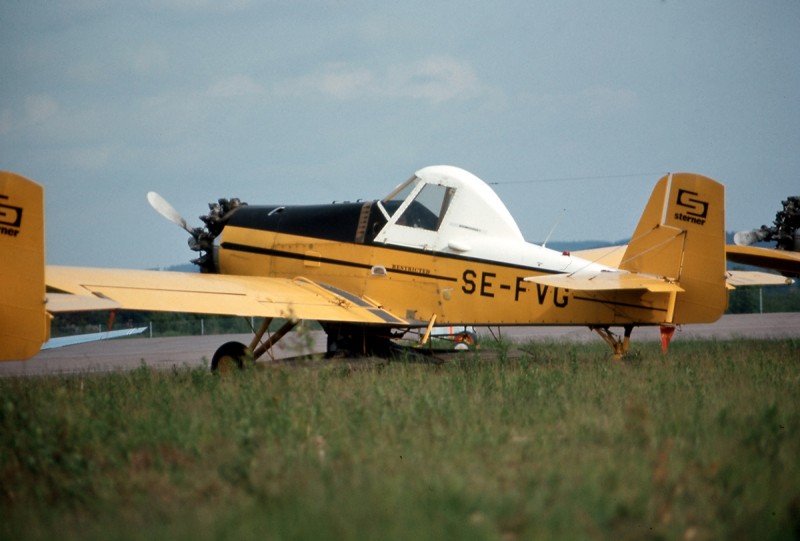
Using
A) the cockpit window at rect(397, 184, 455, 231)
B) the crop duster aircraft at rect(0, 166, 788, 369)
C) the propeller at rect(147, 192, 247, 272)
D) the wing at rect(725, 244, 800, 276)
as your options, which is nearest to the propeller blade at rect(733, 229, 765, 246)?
the wing at rect(725, 244, 800, 276)

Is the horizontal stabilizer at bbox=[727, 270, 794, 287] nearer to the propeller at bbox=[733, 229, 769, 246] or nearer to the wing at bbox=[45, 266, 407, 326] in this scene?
the propeller at bbox=[733, 229, 769, 246]

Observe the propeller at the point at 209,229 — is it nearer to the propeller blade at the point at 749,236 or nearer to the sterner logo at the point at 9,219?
the sterner logo at the point at 9,219

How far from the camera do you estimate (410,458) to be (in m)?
5.42

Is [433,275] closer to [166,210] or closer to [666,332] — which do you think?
[666,332]

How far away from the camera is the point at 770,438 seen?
5.73 m

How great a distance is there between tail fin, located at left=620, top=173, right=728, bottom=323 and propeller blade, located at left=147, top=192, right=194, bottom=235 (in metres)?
7.37

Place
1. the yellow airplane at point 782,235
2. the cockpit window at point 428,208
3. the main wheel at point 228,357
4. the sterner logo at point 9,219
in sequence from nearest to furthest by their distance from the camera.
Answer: the sterner logo at point 9,219
the main wheel at point 228,357
the cockpit window at point 428,208
the yellow airplane at point 782,235

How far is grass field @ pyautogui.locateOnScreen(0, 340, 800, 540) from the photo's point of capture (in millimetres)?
4234

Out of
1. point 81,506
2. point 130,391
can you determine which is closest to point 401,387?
point 130,391

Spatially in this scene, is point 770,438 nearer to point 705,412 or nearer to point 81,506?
point 705,412

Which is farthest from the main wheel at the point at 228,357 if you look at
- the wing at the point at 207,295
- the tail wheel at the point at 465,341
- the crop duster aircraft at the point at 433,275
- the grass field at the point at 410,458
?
the tail wheel at the point at 465,341

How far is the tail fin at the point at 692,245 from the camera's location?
33.8 ft

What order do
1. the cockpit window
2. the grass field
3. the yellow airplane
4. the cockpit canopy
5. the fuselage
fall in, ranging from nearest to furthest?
the grass field, the fuselage, the cockpit canopy, the cockpit window, the yellow airplane

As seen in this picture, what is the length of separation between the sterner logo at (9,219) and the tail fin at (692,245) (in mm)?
6864
